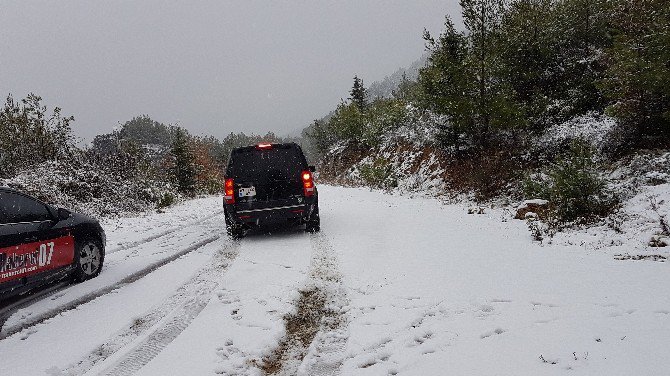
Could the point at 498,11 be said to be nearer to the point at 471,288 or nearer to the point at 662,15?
the point at 662,15

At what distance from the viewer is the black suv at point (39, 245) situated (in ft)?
16.4

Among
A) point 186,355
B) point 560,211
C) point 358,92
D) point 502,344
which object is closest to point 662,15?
point 560,211

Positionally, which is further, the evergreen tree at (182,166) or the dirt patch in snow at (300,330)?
the evergreen tree at (182,166)

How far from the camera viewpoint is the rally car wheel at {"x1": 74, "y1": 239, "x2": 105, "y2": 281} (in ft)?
20.6

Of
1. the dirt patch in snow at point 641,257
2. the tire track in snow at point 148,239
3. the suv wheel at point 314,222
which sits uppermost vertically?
the suv wheel at point 314,222

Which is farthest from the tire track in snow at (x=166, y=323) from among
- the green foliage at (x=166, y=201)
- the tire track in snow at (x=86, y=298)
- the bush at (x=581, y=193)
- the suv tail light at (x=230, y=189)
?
the green foliage at (x=166, y=201)

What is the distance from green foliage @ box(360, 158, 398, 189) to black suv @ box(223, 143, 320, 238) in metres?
11.9

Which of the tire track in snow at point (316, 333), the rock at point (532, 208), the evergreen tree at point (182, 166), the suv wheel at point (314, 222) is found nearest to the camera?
the tire track in snow at point (316, 333)

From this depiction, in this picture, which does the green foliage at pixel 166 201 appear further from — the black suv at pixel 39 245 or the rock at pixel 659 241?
the rock at pixel 659 241

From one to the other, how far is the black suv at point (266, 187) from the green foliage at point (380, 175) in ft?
38.9

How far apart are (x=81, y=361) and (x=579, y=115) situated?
14.3 meters

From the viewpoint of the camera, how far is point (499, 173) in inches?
504

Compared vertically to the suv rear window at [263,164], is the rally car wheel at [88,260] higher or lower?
lower

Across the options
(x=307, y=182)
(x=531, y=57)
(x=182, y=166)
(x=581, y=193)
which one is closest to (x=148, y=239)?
(x=307, y=182)
